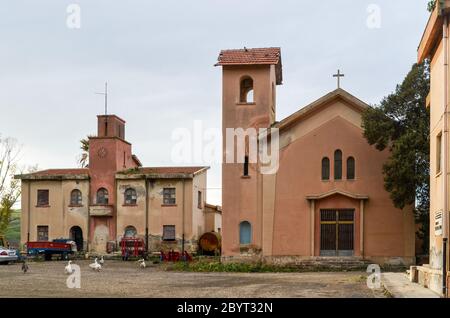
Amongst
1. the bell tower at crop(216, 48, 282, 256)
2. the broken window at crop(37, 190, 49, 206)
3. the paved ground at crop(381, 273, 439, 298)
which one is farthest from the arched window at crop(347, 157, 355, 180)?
the broken window at crop(37, 190, 49, 206)

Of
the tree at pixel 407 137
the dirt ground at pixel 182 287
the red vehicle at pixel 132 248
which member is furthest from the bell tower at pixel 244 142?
the red vehicle at pixel 132 248

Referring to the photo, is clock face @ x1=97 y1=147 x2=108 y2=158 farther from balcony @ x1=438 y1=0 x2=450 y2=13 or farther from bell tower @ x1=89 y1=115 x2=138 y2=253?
balcony @ x1=438 y1=0 x2=450 y2=13

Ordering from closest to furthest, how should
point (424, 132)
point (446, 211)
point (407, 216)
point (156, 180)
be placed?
point (446, 211)
point (424, 132)
point (407, 216)
point (156, 180)

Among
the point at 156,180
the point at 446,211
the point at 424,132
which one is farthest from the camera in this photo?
the point at 156,180

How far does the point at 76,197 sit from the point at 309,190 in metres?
19.2

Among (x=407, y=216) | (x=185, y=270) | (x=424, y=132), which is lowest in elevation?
(x=185, y=270)

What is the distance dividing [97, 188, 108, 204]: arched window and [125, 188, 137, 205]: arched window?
4.73ft

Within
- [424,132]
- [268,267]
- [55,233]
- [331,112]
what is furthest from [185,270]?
[55,233]

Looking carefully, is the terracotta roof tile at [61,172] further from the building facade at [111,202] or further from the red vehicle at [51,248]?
the red vehicle at [51,248]

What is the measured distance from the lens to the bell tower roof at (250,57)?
3628 cm

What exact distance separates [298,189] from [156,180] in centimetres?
1450

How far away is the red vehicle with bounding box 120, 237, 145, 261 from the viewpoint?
4462 cm

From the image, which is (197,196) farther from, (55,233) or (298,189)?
(298,189)

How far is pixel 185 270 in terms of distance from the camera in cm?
3491
